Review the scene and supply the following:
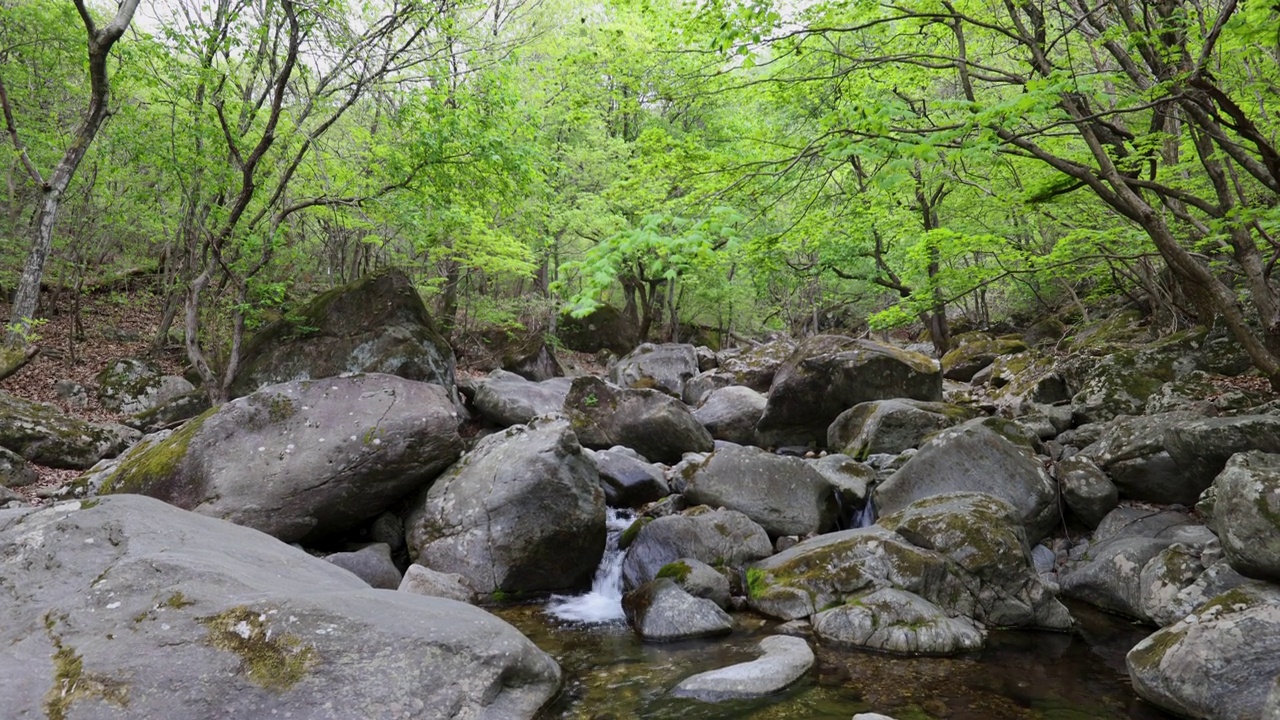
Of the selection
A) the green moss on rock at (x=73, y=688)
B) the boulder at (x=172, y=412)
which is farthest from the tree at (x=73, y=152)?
the green moss on rock at (x=73, y=688)

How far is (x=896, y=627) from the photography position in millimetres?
6211

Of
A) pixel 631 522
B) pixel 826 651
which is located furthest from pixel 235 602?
pixel 631 522

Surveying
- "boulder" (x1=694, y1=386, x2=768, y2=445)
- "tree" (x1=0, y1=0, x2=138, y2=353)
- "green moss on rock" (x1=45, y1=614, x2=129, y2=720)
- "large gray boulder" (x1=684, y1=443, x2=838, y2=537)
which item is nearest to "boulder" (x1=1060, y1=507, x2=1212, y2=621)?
"large gray boulder" (x1=684, y1=443, x2=838, y2=537)

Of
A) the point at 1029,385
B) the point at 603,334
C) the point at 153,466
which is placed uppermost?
the point at 603,334

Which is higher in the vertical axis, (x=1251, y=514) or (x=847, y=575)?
(x=1251, y=514)

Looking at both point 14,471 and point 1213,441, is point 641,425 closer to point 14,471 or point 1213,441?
point 1213,441

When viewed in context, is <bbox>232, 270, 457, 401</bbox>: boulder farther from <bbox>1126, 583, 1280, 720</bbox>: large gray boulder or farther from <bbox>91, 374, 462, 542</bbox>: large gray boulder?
<bbox>1126, 583, 1280, 720</bbox>: large gray boulder

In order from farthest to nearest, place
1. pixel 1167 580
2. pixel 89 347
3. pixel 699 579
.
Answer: pixel 89 347
pixel 699 579
pixel 1167 580

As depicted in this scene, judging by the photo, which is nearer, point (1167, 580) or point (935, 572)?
point (1167, 580)

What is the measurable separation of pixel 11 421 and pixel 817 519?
12.3m

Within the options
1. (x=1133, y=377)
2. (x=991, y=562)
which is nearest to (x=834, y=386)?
(x=1133, y=377)

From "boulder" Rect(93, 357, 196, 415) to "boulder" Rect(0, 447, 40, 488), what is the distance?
4856 millimetres

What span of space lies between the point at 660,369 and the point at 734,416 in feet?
23.9

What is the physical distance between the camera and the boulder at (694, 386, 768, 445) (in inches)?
558
